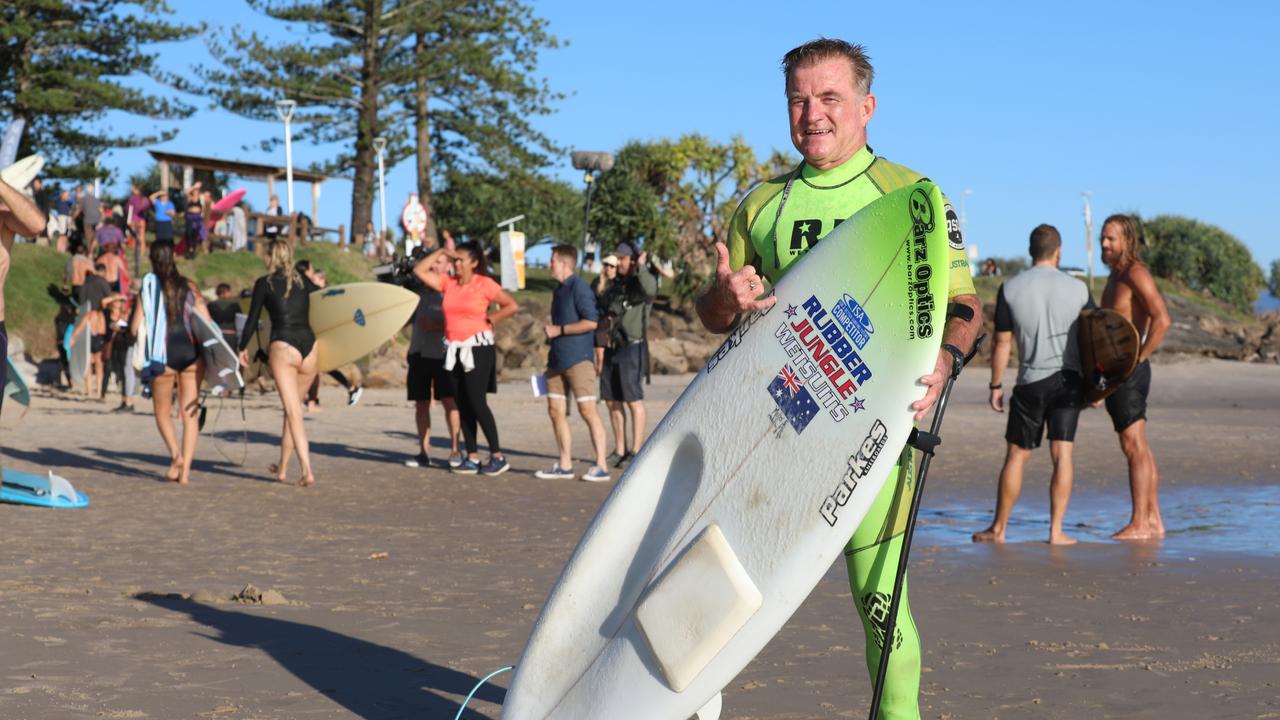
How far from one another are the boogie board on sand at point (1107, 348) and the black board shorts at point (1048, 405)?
11 centimetres

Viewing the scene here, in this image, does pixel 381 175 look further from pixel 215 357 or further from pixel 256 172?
pixel 215 357

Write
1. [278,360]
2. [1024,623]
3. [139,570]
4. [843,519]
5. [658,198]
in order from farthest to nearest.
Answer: [658,198]
[278,360]
[139,570]
[1024,623]
[843,519]

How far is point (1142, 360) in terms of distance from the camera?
27.0 feet

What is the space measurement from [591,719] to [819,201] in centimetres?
146

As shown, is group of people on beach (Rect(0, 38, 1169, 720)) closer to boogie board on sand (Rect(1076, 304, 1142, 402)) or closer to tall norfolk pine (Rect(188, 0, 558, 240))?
boogie board on sand (Rect(1076, 304, 1142, 402))

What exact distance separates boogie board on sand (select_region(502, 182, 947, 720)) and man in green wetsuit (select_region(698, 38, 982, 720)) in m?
0.12

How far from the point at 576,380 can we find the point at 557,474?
842 millimetres

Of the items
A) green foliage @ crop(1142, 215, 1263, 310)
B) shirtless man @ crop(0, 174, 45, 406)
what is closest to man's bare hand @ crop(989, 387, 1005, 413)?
shirtless man @ crop(0, 174, 45, 406)

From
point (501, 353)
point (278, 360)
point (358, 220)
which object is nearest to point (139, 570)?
point (278, 360)

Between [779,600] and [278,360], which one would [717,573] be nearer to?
[779,600]

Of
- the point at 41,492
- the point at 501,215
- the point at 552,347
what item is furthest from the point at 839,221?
the point at 501,215

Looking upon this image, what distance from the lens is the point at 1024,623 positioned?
586 cm

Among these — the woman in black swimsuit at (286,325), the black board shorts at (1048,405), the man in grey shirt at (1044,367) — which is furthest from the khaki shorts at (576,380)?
the black board shorts at (1048,405)

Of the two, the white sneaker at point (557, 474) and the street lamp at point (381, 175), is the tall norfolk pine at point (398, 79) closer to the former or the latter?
the street lamp at point (381, 175)
